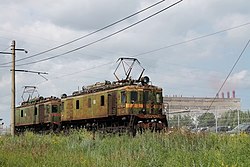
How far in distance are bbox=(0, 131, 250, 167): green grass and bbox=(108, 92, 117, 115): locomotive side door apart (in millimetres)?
Result: 4495

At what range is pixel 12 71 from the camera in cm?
3647

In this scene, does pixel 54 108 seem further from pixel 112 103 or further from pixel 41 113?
pixel 112 103

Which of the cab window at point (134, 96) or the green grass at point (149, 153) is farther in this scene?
the cab window at point (134, 96)

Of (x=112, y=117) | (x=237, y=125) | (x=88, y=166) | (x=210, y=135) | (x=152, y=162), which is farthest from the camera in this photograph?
(x=237, y=125)

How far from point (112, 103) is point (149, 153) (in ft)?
52.1

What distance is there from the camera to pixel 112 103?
98.5ft

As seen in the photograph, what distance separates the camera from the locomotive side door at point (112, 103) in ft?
97.4

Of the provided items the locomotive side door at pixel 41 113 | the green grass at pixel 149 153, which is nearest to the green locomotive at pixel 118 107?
the green grass at pixel 149 153

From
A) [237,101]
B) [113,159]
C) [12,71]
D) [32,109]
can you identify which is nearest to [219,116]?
[12,71]

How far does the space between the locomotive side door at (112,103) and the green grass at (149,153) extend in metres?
4.50

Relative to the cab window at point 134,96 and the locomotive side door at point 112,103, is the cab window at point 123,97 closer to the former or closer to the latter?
the cab window at point 134,96

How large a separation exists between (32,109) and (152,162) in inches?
1462

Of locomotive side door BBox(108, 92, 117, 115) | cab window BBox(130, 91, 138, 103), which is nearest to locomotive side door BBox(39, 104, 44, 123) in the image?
locomotive side door BBox(108, 92, 117, 115)

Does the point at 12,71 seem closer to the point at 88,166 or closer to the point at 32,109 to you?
the point at 32,109
